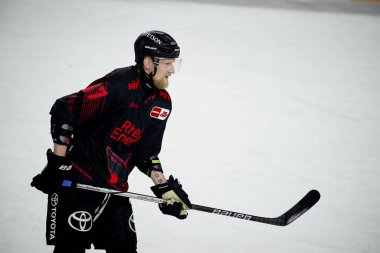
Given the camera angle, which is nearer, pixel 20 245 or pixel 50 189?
pixel 50 189

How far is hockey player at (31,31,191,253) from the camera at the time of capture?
2125 millimetres

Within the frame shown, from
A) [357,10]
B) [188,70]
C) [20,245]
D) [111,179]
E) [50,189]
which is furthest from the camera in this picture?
[357,10]

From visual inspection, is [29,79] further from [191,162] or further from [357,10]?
[357,10]

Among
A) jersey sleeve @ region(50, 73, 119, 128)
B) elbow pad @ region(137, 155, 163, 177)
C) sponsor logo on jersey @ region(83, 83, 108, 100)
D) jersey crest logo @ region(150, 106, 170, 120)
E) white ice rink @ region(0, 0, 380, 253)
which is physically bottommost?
white ice rink @ region(0, 0, 380, 253)

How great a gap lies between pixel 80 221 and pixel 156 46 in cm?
83

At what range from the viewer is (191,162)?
3697 millimetres

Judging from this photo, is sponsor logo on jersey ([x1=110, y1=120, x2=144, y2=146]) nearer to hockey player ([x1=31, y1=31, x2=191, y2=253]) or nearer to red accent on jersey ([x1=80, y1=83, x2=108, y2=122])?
hockey player ([x1=31, y1=31, x2=191, y2=253])

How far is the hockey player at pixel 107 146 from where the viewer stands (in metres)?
2.12

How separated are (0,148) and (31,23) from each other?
123 inches

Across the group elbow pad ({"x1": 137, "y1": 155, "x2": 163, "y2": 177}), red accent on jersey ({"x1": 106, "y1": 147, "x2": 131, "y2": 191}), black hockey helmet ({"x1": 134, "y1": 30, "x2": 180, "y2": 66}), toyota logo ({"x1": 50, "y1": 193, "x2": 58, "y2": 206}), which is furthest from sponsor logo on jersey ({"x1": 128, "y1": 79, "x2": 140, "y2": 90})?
toyota logo ({"x1": 50, "y1": 193, "x2": 58, "y2": 206})

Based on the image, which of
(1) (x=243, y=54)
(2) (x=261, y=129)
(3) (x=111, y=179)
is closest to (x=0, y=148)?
(3) (x=111, y=179)

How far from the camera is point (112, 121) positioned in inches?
86.9

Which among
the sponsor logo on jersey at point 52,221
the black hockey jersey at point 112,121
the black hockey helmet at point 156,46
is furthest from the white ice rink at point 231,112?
the black hockey helmet at point 156,46

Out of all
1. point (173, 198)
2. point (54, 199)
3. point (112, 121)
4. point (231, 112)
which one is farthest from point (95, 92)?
point (231, 112)
